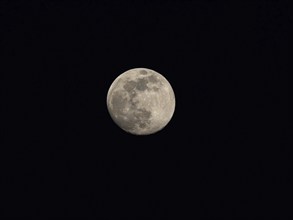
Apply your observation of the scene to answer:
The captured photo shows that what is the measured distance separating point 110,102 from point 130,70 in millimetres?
927

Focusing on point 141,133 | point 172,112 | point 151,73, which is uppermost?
point 151,73

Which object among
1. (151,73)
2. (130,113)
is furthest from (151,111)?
(151,73)

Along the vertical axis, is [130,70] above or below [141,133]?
above

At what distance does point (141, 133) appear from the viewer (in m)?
6.84

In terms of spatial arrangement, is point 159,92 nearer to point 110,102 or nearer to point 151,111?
point 151,111

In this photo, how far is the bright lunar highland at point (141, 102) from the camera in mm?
6410

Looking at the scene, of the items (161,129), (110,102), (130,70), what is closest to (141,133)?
(161,129)

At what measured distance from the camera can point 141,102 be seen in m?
6.37

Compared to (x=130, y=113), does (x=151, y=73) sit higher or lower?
higher

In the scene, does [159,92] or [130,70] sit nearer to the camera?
[159,92]

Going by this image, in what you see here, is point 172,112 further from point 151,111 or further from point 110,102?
point 110,102

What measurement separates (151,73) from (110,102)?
120 cm

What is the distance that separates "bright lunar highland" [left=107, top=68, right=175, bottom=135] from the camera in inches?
252

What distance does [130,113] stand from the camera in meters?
6.46
